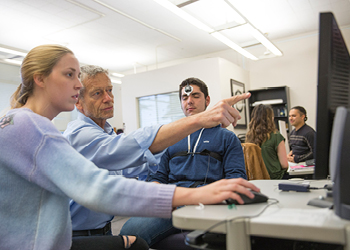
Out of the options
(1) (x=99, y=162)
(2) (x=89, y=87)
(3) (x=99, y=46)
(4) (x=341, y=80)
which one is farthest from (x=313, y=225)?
(3) (x=99, y=46)

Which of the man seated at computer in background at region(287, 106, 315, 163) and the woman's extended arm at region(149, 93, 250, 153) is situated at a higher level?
the woman's extended arm at region(149, 93, 250, 153)

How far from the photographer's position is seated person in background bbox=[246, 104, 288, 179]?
368cm

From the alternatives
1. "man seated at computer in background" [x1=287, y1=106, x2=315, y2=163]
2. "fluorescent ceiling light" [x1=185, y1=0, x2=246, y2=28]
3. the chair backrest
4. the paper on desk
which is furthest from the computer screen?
"fluorescent ceiling light" [x1=185, y1=0, x2=246, y2=28]

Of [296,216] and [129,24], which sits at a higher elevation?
[129,24]

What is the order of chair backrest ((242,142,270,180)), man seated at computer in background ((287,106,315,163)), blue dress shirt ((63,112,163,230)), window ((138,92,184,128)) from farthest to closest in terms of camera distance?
window ((138,92,184,128))
man seated at computer in background ((287,106,315,163))
chair backrest ((242,142,270,180))
blue dress shirt ((63,112,163,230))

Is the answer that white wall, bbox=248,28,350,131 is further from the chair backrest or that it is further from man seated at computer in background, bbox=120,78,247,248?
man seated at computer in background, bbox=120,78,247,248

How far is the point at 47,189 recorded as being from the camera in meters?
0.91

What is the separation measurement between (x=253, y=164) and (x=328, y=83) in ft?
7.49

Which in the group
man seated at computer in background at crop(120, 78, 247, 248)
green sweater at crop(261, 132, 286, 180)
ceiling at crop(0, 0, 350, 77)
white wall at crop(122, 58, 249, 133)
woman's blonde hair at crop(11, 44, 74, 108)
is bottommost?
green sweater at crop(261, 132, 286, 180)

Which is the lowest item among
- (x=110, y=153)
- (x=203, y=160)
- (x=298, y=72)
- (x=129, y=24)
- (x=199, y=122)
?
(x=203, y=160)

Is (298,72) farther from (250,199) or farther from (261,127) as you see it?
(250,199)

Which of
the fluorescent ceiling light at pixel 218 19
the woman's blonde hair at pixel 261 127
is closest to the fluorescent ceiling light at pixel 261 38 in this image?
the fluorescent ceiling light at pixel 218 19

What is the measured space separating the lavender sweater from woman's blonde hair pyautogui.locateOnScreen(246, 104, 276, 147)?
125 inches

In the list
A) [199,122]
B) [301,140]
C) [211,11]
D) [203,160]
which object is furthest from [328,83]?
[211,11]
